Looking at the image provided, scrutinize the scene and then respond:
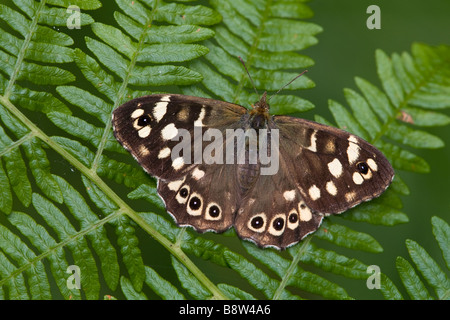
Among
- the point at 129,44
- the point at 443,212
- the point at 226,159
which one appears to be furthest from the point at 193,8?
the point at 443,212

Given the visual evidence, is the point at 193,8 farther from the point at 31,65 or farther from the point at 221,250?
the point at 221,250

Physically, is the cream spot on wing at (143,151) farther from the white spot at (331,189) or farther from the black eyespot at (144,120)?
the white spot at (331,189)

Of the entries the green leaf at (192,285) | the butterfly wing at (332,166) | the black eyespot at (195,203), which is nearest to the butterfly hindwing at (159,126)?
the black eyespot at (195,203)

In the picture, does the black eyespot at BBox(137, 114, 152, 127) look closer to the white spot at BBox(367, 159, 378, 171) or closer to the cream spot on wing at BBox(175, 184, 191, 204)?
the cream spot on wing at BBox(175, 184, 191, 204)

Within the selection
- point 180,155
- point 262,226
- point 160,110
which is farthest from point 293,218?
point 160,110

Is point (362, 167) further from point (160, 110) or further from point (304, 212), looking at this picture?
point (160, 110)

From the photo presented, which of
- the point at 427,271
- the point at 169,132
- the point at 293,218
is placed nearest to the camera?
the point at 427,271
